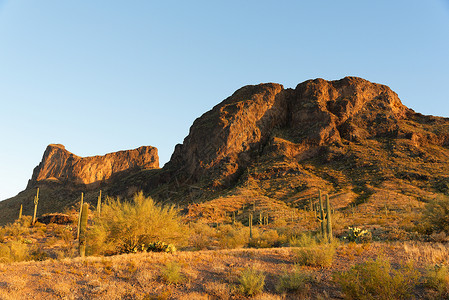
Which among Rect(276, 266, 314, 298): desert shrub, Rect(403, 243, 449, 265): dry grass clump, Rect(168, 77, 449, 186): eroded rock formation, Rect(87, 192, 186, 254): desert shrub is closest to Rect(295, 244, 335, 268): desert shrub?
Rect(276, 266, 314, 298): desert shrub

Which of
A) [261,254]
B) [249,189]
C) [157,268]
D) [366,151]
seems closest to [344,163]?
[366,151]

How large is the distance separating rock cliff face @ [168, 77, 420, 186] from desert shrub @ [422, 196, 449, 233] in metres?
58.0

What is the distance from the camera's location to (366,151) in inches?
2835

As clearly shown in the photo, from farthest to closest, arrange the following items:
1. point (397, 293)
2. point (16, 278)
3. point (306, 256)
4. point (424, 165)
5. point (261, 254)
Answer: point (424, 165), point (261, 254), point (306, 256), point (16, 278), point (397, 293)

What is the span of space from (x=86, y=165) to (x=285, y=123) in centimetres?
7859

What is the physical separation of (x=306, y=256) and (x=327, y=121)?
2979 inches

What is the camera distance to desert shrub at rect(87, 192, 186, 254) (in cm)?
1625

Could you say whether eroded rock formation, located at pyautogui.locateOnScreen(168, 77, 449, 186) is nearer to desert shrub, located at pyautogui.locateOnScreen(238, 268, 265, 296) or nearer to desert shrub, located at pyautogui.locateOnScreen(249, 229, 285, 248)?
desert shrub, located at pyautogui.locateOnScreen(249, 229, 285, 248)

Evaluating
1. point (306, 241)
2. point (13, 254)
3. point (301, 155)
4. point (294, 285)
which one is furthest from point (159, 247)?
point (301, 155)

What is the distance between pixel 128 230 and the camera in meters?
16.9

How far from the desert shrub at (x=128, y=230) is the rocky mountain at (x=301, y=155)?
104ft

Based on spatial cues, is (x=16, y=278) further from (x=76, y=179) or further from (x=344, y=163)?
(x=76, y=179)

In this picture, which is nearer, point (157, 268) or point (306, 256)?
point (157, 268)

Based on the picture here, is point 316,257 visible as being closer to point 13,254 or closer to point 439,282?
point 439,282
